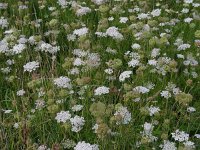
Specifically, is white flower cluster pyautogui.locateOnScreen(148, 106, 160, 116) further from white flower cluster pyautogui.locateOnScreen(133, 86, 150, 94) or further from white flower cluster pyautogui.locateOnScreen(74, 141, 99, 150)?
white flower cluster pyautogui.locateOnScreen(74, 141, 99, 150)

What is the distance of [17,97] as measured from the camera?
3.05 meters

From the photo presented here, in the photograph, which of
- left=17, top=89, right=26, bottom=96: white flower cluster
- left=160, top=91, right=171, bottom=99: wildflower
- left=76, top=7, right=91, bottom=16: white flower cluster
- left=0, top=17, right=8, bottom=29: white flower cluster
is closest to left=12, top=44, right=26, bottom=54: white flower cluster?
left=17, top=89, right=26, bottom=96: white flower cluster

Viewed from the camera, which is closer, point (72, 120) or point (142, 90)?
point (72, 120)

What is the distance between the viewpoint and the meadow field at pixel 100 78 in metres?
2.55

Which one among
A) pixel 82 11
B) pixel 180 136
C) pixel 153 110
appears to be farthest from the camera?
pixel 82 11

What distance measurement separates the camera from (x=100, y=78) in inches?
118

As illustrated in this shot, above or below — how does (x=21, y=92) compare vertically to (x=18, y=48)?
below

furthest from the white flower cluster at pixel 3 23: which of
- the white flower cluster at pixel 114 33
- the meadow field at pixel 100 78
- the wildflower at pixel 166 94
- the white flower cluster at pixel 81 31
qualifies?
the wildflower at pixel 166 94

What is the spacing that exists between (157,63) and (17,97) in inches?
36.2

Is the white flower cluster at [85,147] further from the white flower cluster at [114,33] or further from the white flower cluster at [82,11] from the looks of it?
the white flower cluster at [82,11]

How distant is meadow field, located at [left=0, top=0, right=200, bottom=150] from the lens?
2549 mm

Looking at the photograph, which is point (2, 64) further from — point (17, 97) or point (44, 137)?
point (44, 137)

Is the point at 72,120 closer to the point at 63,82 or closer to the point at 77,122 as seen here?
the point at 77,122

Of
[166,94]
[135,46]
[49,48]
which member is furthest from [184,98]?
[49,48]
